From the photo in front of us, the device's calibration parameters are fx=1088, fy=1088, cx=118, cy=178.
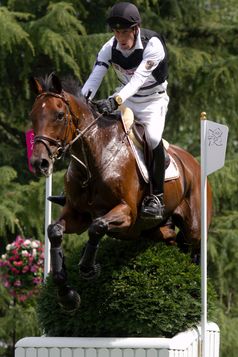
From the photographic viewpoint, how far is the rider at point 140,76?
301 inches

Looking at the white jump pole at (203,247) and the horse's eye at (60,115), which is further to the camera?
the white jump pole at (203,247)

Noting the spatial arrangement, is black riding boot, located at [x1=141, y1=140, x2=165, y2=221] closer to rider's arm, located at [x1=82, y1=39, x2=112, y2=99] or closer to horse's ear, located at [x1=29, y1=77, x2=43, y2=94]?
rider's arm, located at [x1=82, y1=39, x2=112, y2=99]

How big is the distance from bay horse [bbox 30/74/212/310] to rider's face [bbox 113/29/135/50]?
1.71ft

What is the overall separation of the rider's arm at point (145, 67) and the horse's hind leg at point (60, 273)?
1055mm

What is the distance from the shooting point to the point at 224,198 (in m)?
14.5

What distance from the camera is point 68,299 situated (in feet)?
24.2

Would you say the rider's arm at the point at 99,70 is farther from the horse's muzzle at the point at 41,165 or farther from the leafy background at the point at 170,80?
the leafy background at the point at 170,80

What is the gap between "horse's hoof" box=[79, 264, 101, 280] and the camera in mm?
7320

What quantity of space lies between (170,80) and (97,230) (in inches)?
297

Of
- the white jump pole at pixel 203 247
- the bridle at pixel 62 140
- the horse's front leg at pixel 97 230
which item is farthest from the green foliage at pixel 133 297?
the bridle at pixel 62 140

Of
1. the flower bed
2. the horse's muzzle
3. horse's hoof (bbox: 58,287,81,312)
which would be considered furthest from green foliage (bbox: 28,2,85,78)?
the horse's muzzle

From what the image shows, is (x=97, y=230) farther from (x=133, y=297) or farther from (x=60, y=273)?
(x=133, y=297)

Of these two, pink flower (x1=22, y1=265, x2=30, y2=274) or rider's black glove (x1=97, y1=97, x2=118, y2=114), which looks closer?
rider's black glove (x1=97, y1=97, x2=118, y2=114)

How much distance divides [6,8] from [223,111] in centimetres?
338
